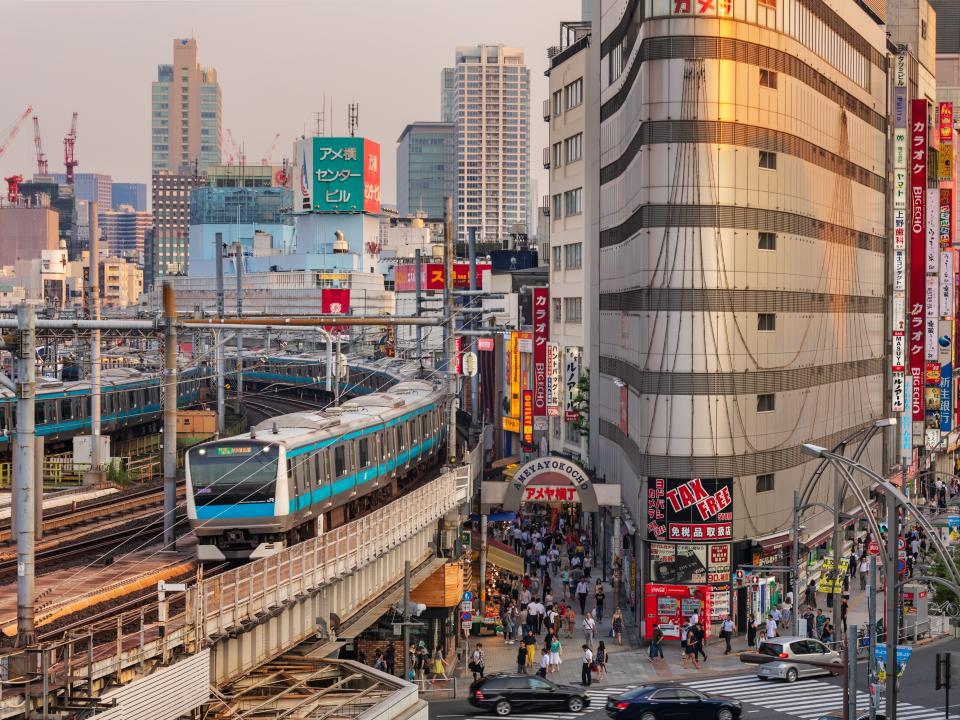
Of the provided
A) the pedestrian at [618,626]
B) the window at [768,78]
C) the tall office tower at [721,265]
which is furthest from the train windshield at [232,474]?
the window at [768,78]

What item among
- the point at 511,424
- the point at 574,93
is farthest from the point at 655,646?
the point at 511,424

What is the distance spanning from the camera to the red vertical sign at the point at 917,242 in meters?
76.6

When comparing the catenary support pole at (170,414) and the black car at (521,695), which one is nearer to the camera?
the catenary support pole at (170,414)

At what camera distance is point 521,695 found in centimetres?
3966

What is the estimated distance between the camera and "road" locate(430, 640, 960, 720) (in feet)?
130

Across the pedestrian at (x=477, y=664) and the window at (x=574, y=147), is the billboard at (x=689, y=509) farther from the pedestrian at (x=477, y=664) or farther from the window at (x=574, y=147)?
the window at (x=574, y=147)

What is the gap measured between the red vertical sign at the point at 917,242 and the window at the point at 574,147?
17.6m

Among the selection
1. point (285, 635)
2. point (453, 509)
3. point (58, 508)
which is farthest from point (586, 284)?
point (285, 635)

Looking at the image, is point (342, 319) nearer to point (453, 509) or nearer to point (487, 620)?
point (453, 509)

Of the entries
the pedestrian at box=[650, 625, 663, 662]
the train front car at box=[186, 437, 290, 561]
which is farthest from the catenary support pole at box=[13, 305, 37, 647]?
the pedestrian at box=[650, 625, 663, 662]

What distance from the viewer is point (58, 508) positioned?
5216 cm

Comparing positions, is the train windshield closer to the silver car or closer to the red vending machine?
the red vending machine

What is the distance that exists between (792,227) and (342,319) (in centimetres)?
1724

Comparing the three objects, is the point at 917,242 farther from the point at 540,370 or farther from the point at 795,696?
A: the point at 795,696
